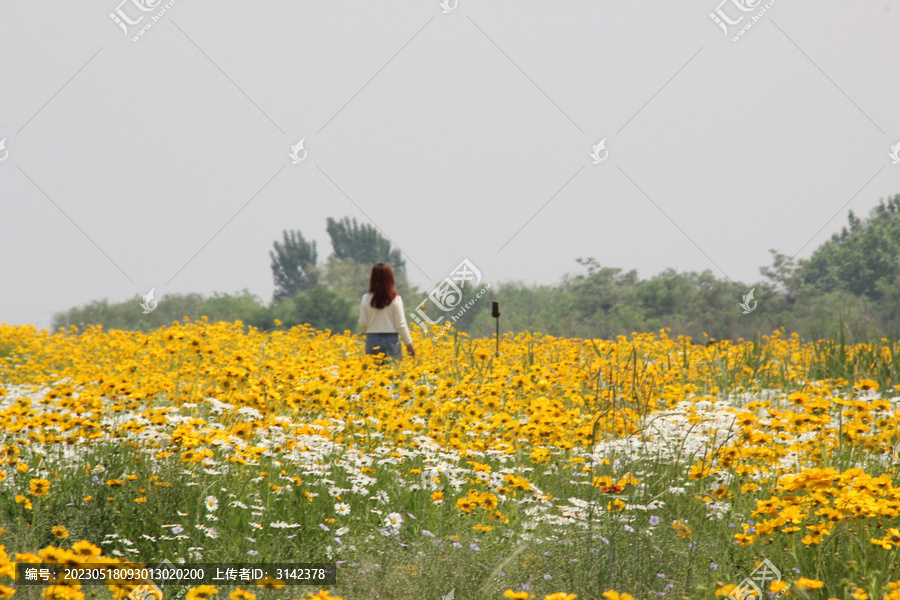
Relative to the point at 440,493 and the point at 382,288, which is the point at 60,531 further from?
the point at 382,288

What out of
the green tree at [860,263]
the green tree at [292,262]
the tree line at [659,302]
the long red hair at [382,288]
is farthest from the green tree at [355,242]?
the long red hair at [382,288]

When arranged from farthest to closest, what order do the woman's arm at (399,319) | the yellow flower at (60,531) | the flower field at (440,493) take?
the woman's arm at (399,319), the flower field at (440,493), the yellow flower at (60,531)

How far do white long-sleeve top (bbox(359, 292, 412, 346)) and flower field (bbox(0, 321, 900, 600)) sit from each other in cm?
297

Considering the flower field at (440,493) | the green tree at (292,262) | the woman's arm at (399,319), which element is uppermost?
the green tree at (292,262)

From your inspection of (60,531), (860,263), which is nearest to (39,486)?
(60,531)

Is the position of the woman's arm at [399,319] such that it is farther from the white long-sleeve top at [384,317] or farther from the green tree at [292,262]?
the green tree at [292,262]

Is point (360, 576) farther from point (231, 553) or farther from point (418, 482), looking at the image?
point (418, 482)

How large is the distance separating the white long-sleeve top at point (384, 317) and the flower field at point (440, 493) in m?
2.97

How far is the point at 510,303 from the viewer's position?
1431 inches

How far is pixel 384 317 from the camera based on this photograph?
25.7 ft

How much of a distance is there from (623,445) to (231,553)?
2.08 metres

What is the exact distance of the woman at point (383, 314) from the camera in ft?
25.6

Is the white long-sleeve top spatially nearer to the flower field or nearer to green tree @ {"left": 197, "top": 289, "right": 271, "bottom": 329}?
the flower field

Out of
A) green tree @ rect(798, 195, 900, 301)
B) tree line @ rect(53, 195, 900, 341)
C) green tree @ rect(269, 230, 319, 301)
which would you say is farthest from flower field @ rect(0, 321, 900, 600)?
green tree @ rect(269, 230, 319, 301)
